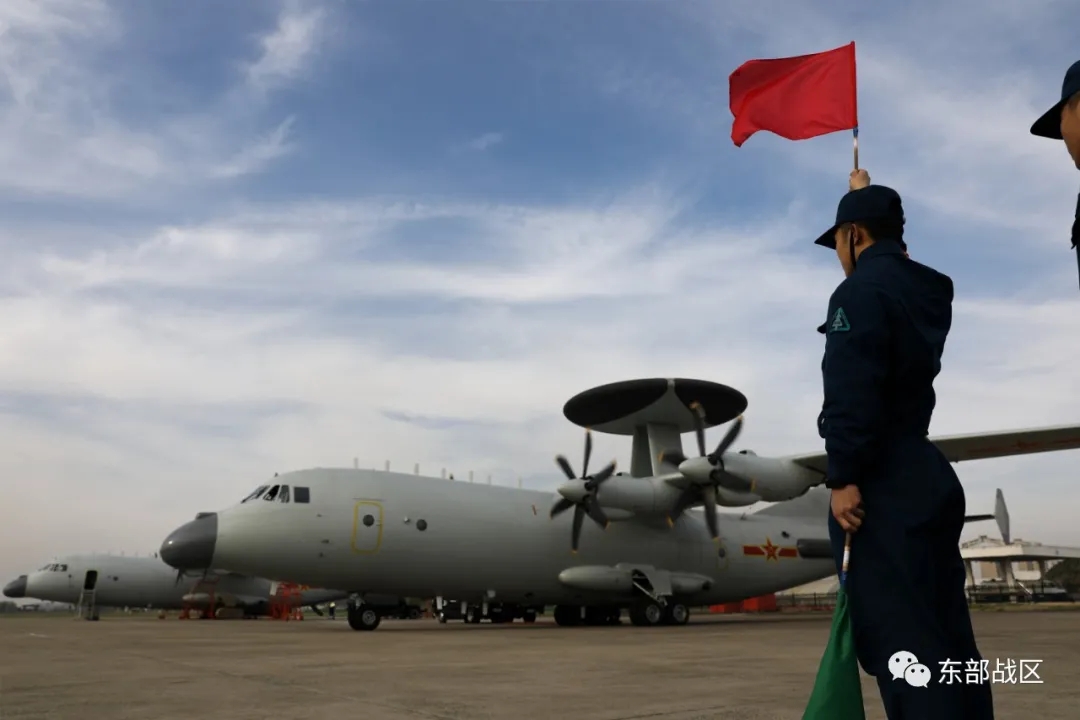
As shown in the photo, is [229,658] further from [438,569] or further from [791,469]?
[791,469]

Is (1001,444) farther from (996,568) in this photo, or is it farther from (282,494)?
(996,568)

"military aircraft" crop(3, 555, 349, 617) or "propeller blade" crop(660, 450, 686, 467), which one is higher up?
"propeller blade" crop(660, 450, 686, 467)

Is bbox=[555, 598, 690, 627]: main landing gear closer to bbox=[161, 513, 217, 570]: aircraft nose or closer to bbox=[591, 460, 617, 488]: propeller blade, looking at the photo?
bbox=[591, 460, 617, 488]: propeller blade

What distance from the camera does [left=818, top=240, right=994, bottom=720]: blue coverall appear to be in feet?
8.31

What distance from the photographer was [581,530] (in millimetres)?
22953

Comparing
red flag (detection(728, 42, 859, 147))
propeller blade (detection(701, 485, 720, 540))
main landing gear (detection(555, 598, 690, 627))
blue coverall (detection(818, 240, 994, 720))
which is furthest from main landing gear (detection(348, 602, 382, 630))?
blue coverall (detection(818, 240, 994, 720))

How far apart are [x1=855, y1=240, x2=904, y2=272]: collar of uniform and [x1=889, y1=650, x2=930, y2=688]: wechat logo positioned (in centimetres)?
140

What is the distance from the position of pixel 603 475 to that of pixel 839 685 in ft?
61.6

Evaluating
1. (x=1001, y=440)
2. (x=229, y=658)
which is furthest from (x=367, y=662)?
(x=1001, y=440)

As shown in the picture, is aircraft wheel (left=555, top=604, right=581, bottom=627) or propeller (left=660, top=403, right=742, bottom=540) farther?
aircraft wheel (left=555, top=604, right=581, bottom=627)

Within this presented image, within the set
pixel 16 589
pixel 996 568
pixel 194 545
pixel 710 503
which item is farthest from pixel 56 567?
pixel 996 568

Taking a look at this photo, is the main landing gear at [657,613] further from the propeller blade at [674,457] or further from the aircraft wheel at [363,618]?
the aircraft wheel at [363,618]

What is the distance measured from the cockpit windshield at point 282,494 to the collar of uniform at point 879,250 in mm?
17764

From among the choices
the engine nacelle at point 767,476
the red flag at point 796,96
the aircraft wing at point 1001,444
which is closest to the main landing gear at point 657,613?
the engine nacelle at point 767,476
